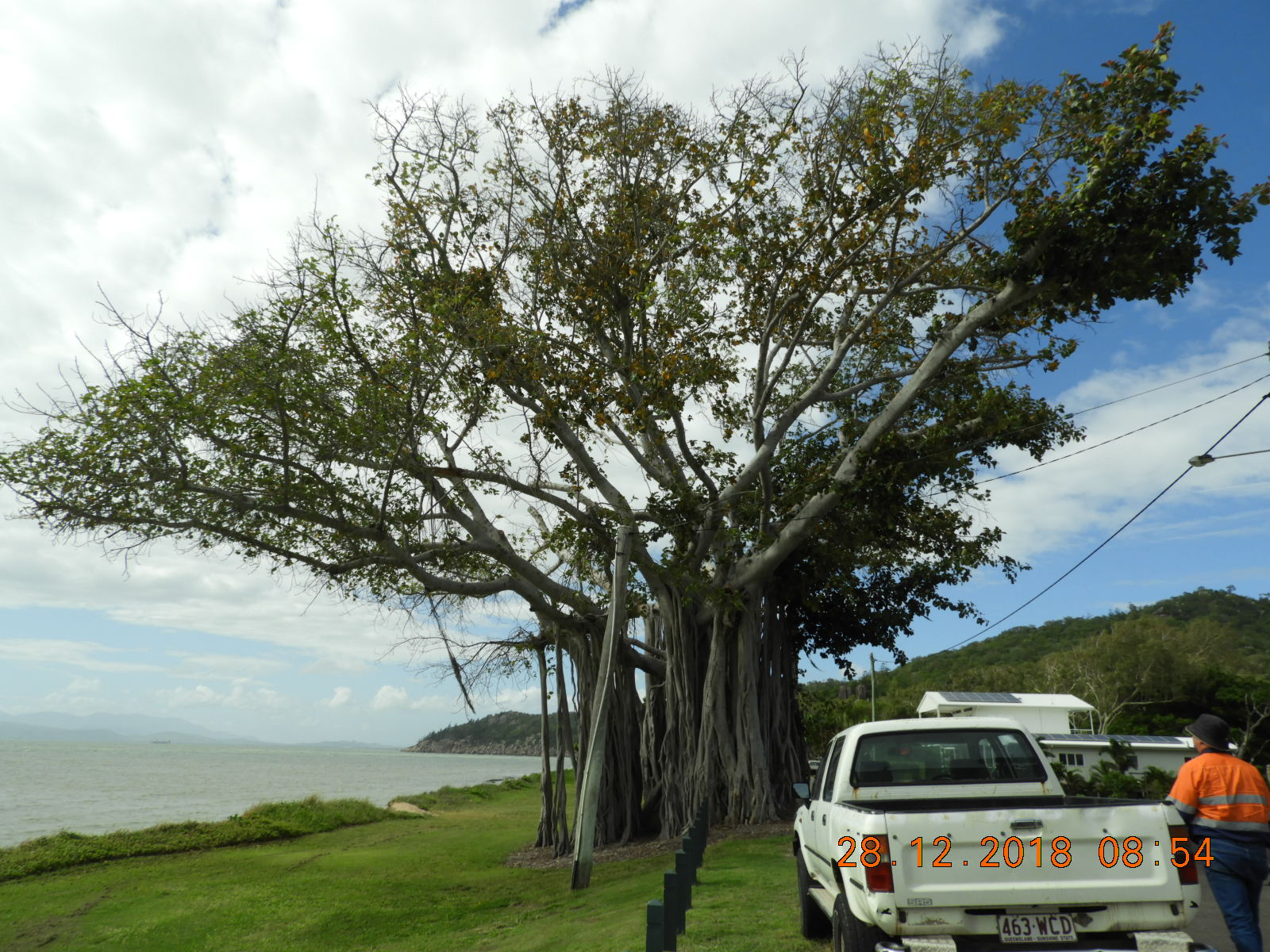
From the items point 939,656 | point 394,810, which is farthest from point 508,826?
point 939,656

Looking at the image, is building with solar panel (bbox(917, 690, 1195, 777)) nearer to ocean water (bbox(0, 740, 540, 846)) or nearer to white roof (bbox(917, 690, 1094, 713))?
white roof (bbox(917, 690, 1094, 713))

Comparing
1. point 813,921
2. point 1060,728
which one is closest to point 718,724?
point 813,921

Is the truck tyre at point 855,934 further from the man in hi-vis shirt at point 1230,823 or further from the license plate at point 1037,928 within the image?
the man in hi-vis shirt at point 1230,823

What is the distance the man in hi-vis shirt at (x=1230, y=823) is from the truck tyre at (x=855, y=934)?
1.90 metres

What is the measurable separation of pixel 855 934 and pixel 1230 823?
8.03 feet

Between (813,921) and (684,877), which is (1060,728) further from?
(813,921)

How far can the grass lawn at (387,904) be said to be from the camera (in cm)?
837

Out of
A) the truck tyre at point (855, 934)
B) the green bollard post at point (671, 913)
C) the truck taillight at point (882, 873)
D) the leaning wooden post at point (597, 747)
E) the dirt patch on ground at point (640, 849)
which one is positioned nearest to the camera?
the truck taillight at point (882, 873)

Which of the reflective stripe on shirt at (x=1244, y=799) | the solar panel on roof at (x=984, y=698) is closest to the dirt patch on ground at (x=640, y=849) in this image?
the reflective stripe on shirt at (x=1244, y=799)

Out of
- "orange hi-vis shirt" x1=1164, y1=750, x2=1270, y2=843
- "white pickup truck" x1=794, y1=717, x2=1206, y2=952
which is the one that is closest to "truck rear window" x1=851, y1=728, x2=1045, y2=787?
"orange hi-vis shirt" x1=1164, y1=750, x2=1270, y2=843

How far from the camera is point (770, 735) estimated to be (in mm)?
16453

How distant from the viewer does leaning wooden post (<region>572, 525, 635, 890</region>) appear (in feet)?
39.5

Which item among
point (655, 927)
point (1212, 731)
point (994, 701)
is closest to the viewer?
point (1212, 731)

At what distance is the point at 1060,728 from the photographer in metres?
41.1
